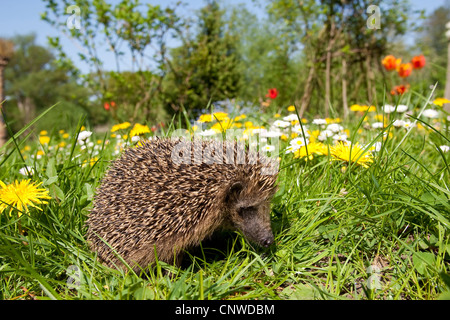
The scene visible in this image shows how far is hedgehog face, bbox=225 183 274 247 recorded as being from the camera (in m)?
2.95

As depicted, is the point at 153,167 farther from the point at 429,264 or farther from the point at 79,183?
the point at 429,264

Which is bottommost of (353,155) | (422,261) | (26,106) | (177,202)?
(26,106)

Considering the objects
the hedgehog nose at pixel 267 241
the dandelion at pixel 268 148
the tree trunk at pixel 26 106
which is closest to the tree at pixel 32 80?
the tree trunk at pixel 26 106

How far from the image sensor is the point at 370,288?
96.9 inches

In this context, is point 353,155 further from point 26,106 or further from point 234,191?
point 26,106

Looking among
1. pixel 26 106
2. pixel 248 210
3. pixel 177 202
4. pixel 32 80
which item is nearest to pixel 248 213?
pixel 248 210

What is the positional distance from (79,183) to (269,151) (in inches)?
94.0

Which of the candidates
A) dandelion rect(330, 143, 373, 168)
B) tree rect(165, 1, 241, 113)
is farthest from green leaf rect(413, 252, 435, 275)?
tree rect(165, 1, 241, 113)

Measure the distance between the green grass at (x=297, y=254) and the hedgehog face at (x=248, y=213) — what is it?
0.14 meters

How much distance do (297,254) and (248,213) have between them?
22.6 inches

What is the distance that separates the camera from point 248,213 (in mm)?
3061

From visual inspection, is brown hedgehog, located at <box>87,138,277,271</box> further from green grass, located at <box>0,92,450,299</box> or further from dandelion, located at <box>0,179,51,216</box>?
dandelion, located at <box>0,179,51,216</box>

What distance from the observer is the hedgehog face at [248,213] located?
295cm
